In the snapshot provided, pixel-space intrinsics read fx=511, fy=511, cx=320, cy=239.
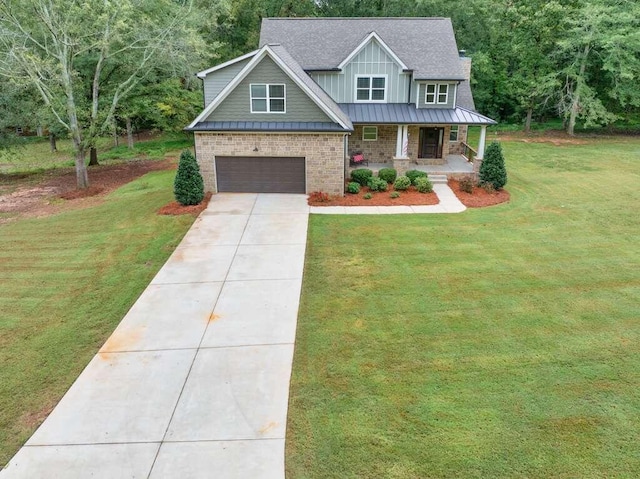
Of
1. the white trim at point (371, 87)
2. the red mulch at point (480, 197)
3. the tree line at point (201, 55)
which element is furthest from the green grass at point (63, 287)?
the red mulch at point (480, 197)

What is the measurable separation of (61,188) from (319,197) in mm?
14152

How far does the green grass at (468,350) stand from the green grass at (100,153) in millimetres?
22520

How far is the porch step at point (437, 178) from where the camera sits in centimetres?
2386

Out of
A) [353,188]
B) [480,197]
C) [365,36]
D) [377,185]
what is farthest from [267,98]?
[480,197]

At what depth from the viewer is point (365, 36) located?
26.8 metres

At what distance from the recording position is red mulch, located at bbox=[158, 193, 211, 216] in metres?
19.7

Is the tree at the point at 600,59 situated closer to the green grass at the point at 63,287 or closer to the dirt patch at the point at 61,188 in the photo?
the dirt patch at the point at 61,188

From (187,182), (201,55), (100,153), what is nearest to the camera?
(187,182)

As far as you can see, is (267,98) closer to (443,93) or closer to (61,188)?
(443,93)

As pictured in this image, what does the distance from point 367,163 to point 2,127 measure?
19002mm

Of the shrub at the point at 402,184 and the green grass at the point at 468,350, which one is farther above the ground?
the shrub at the point at 402,184

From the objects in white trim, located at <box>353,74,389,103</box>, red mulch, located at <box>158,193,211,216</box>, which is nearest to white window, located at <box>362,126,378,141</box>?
white trim, located at <box>353,74,389,103</box>

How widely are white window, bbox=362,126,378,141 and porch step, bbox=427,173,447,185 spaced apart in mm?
4236

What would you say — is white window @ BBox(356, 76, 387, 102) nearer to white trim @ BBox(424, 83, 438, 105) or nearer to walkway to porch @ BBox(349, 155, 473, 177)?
white trim @ BBox(424, 83, 438, 105)
